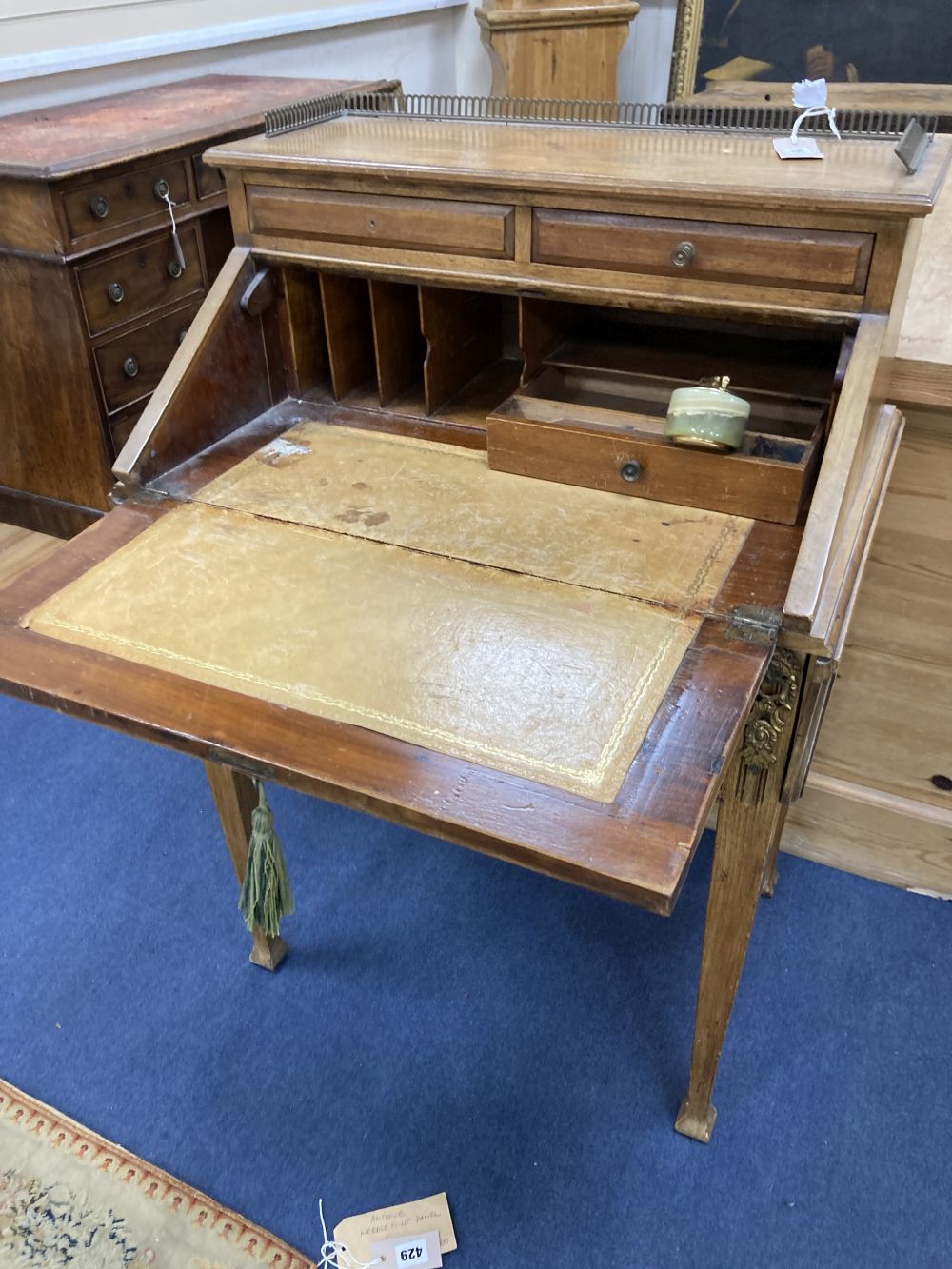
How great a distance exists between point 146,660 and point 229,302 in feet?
1.90

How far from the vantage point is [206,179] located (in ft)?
6.93

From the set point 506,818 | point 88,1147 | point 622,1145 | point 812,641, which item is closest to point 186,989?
point 88,1147

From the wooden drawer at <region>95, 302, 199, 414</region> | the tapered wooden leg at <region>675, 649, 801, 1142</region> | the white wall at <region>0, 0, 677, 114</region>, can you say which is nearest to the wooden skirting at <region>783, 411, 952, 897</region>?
the tapered wooden leg at <region>675, 649, 801, 1142</region>

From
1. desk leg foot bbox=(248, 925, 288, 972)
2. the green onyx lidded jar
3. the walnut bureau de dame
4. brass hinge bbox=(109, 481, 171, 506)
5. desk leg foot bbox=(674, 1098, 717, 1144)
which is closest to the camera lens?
the walnut bureau de dame

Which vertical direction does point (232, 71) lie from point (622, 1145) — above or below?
above

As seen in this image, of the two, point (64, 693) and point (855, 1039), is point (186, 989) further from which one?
point (855, 1039)

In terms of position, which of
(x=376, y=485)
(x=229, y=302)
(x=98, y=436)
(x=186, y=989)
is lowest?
(x=186, y=989)

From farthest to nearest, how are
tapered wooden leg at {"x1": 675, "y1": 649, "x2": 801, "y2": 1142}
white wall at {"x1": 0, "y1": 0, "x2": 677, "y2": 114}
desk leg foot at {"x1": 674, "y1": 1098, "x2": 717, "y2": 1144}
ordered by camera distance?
white wall at {"x1": 0, "y1": 0, "x2": 677, "y2": 114}, desk leg foot at {"x1": 674, "y1": 1098, "x2": 717, "y2": 1144}, tapered wooden leg at {"x1": 675, "y1": 649, "x2": 801, "y2": 1142}

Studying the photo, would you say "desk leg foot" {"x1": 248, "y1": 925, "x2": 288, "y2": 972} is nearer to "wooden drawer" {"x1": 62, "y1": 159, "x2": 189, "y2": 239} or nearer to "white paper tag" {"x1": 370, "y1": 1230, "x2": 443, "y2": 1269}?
"white paper tag" {"x1": 370, "y1": 1230, "x2": 443, "y2": 1269}

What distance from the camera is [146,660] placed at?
→ 0.94 meters

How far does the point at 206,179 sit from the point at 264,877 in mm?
1528

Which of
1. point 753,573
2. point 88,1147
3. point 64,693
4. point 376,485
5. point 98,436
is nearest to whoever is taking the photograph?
point 64,693

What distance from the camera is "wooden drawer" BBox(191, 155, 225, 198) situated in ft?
6.81

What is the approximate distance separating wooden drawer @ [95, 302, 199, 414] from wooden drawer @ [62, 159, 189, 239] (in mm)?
212
